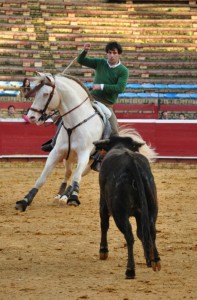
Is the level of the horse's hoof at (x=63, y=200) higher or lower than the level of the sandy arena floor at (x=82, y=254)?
lower

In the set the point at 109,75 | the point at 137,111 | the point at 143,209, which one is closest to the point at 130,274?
the point at 143,209

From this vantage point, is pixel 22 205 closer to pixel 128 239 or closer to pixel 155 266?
pixel 128 239

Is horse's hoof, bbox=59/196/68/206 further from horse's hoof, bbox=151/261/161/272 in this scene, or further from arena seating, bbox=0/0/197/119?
arena seating, bbox=0/0/197/119

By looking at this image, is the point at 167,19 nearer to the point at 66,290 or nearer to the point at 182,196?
the point at 182,196

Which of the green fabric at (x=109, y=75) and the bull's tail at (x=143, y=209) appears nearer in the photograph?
the bull's tail at (x=143, y=209)

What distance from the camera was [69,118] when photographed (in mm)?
10914

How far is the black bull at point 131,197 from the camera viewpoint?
6.18 meters

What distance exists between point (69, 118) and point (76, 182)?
732mm

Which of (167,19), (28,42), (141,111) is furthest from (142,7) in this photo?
(141,111)

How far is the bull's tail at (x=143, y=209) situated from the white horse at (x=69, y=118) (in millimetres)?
4321

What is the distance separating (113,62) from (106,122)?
67cm

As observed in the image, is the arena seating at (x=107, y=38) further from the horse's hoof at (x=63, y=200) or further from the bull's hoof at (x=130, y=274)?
the bull's hoof at (x=130, y=274)

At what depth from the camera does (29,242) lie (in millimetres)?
8156

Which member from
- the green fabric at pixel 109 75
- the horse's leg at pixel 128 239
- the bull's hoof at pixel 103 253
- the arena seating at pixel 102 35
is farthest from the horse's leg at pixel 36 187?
the arena seating at pixel 102 35
